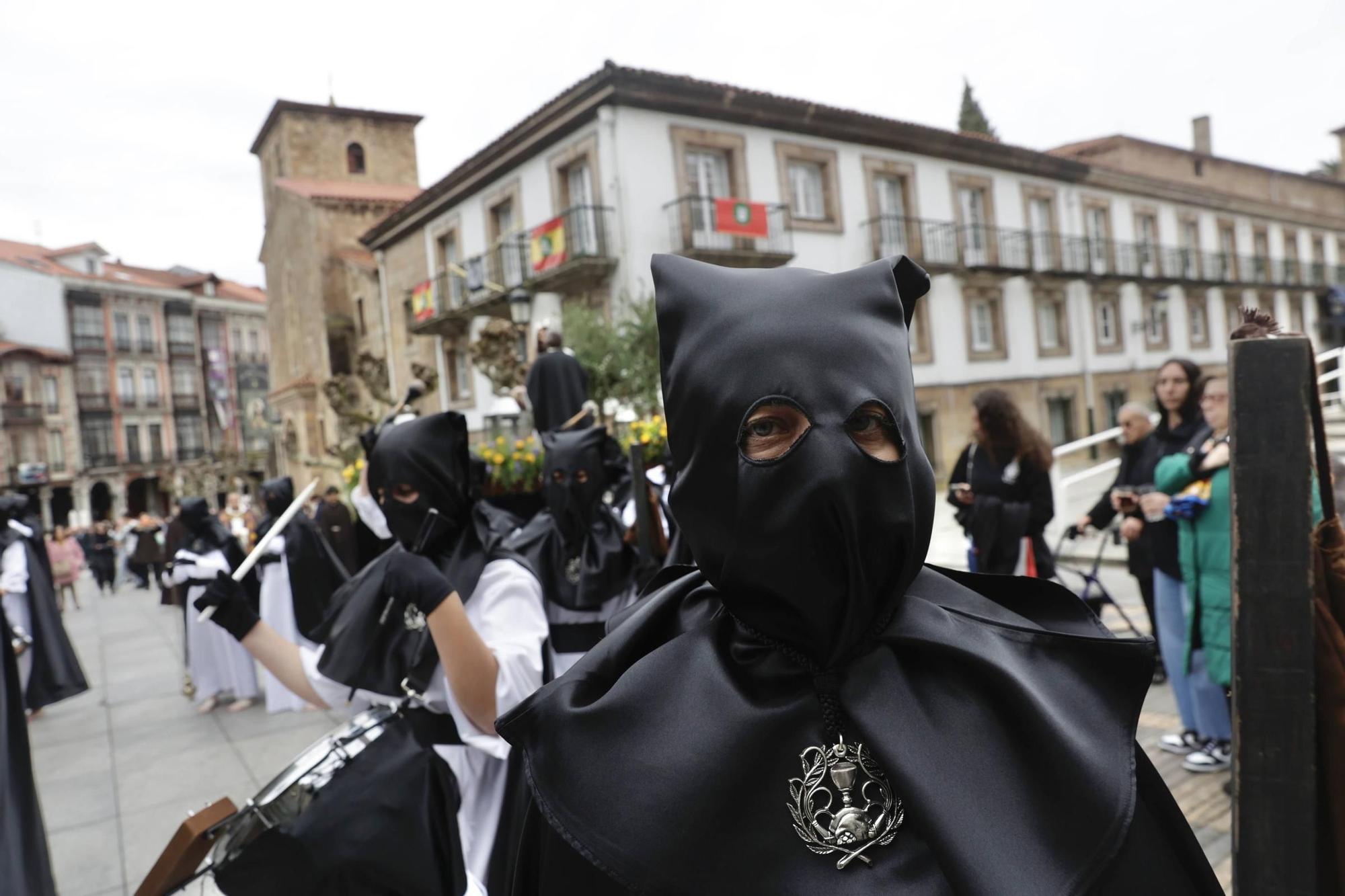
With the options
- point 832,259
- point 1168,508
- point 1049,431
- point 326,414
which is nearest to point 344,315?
point 326,414

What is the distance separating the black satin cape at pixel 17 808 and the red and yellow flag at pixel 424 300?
72.4 ft

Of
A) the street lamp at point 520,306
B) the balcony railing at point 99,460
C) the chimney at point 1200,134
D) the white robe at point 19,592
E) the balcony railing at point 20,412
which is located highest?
the chimney at point 1200,134

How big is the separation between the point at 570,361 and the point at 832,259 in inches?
649

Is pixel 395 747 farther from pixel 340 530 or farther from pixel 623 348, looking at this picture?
pixel 623 348

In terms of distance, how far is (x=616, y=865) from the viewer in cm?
A: 130

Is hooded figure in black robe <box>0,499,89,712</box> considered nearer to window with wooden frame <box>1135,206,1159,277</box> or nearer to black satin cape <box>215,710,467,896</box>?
black satin cape <box>215,710,467,896</box>

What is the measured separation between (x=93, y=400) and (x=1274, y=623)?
196ft

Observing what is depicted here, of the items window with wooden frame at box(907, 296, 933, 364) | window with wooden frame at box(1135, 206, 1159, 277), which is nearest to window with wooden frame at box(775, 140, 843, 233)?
window with wooden frame at box(907, 296, 933, 364)

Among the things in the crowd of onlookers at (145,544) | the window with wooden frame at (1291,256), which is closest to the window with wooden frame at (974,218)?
the window with wooden frame at (1291,256)

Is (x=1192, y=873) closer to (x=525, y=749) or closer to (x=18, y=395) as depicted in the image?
(x=525, y=749)

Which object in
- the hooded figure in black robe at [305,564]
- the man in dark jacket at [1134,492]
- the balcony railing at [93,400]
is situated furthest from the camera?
the balcony railing at [93,400]

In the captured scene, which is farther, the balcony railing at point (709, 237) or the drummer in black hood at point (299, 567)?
the balcony railing at point (709, 237)

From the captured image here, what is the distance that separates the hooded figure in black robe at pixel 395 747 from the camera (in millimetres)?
2281

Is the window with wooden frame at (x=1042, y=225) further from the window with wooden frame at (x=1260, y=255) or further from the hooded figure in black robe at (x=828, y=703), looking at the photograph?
the hooded figure in black robe at (x=828, y=703)
